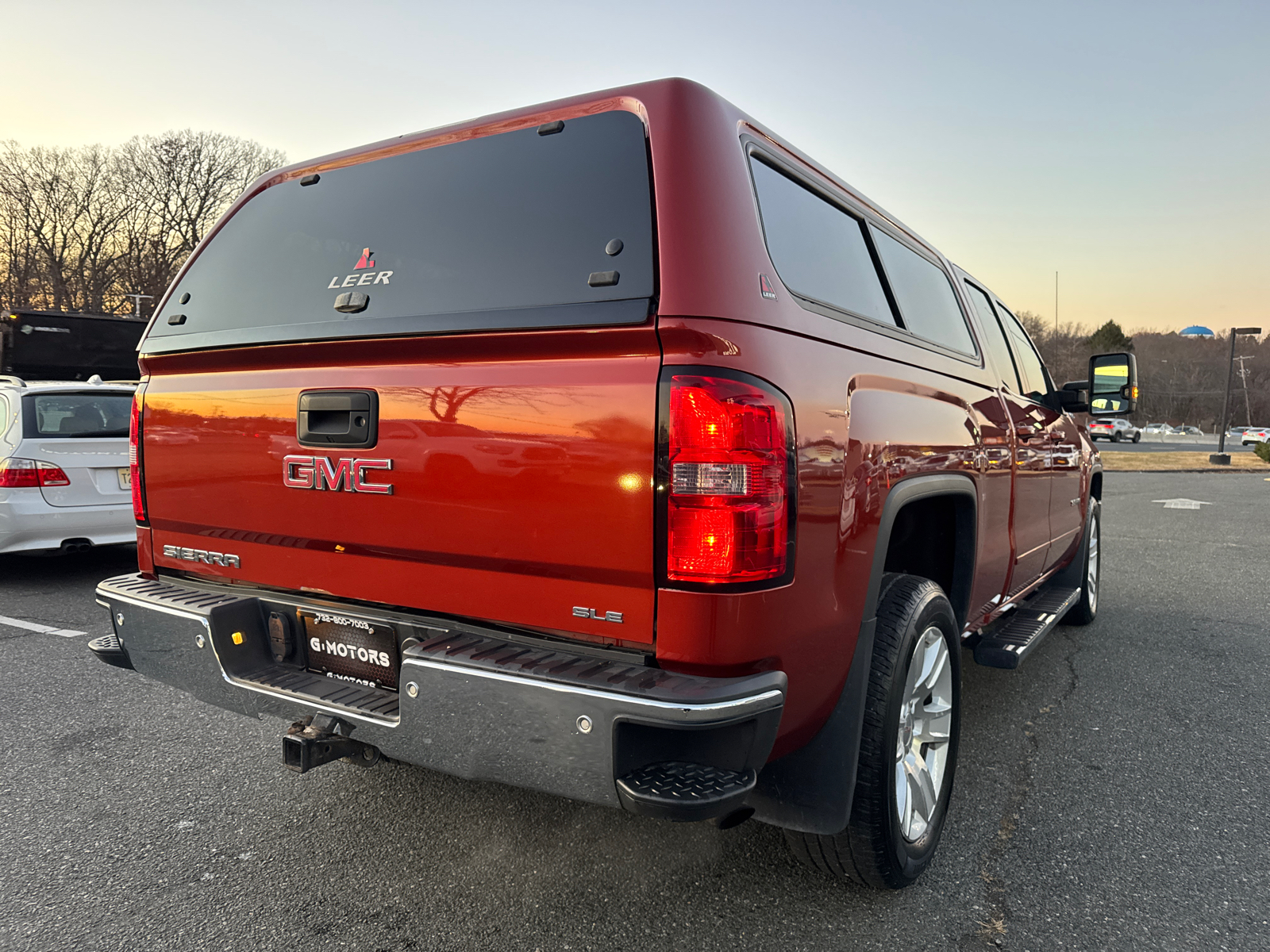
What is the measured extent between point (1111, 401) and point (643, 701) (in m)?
4.12

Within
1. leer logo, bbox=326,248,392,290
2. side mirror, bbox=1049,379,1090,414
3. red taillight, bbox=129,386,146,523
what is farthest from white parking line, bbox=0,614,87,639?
side mirror, bbox=1049,379,1090,414

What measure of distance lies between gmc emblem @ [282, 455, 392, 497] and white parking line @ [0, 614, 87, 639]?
11.9 ft

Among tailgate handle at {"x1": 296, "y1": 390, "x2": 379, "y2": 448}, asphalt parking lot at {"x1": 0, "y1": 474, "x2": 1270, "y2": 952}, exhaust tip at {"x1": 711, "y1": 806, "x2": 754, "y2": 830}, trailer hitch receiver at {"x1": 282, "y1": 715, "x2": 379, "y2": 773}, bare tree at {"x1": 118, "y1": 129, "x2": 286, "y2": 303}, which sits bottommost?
asphalt parking lot at {"x1": 0, "y1": 474, "x2": 1270, "y2": 952}

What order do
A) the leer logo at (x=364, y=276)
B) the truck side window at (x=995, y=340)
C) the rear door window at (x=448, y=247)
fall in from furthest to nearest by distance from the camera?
the truck side window at (x=995, y=340) → the leer logo at (x=364, y=276) → the rear door window at (x=448, y=247)

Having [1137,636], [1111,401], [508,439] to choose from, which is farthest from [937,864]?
[1137,636]

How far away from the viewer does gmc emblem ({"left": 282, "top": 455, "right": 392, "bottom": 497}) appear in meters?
2.29

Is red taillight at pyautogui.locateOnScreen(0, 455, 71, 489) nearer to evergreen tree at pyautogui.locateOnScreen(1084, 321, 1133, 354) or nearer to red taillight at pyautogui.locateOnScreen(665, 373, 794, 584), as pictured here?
red taillight at pyautogui.locateOnScreen(665, 373, 794, 584)

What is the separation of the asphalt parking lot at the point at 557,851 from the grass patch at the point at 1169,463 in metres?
24.5

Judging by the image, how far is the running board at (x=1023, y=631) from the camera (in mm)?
3502

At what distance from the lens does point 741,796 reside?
186 centimetres

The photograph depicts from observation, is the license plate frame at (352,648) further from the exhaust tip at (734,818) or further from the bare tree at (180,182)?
the bare tree at (180,182)

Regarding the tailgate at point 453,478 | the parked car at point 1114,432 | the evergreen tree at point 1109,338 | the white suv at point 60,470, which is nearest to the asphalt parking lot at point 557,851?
the tailgate at point 453,478

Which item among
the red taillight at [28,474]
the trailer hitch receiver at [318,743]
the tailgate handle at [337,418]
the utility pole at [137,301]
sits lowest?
the trailer hitch receiver at [318,743]

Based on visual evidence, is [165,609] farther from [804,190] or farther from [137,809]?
[804,190]
